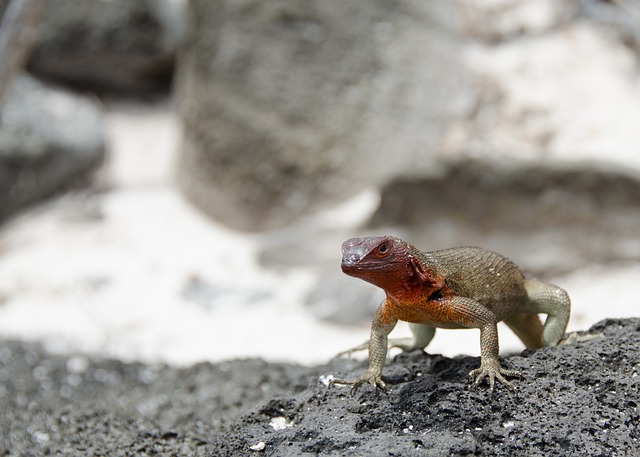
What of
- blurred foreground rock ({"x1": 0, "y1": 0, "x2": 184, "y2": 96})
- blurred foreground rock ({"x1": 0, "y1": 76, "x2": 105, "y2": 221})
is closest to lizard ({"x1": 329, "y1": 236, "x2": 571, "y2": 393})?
blurred foreground rock ({"x1": 0, "y1": 76, "x2": 105, "y2": 221})

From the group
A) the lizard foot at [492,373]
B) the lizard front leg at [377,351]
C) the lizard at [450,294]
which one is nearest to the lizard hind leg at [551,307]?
the lizard at [450,294]

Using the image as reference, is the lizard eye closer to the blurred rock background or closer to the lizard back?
the lizard back

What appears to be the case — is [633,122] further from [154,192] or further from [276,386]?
[154,192]

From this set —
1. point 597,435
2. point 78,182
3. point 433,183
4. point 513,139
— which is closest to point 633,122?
point 513,139

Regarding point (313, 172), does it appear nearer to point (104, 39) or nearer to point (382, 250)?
point (104, 39)

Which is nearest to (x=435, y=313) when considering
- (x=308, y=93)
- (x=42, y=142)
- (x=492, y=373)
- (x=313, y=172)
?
(x=492, y=373)
